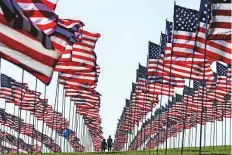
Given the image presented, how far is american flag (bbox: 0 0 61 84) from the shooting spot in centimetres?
1787

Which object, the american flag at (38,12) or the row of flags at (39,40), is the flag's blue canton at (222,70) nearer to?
the row of flags at (39,40)

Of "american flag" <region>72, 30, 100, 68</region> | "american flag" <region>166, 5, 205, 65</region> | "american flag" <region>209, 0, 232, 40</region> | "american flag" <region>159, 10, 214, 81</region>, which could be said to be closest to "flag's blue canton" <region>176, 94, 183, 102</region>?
"american flag" <region>159, 10, 214, 81</region>

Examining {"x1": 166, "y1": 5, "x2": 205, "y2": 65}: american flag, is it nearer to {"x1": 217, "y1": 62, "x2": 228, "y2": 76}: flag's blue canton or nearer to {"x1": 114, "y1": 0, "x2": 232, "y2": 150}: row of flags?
{"x1": 114, "y1": 0, "x2": 232, "y2": 150}: row of flags

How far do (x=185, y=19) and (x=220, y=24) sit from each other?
9439mm

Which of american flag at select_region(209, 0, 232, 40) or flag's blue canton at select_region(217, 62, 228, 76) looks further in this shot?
flag's blue canton at select_region(217, 62, 228, 76)

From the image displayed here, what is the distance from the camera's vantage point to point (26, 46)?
1838 cm

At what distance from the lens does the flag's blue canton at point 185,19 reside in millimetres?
31547

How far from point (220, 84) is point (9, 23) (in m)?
37.9

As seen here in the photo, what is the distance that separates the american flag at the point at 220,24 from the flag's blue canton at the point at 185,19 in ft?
26.1

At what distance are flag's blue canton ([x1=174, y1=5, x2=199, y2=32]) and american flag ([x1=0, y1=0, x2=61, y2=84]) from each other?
547 inches

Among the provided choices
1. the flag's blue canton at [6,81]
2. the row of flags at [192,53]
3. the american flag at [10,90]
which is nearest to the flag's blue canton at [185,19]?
the row of flags at [192,53]

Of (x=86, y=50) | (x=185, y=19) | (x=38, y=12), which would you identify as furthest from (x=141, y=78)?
(x=38, y=12)

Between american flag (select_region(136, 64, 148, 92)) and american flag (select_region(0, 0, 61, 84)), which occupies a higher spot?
american flag (select_region(136, 64, 148, 92))

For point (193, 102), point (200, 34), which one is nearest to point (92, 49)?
point (200, 34)
